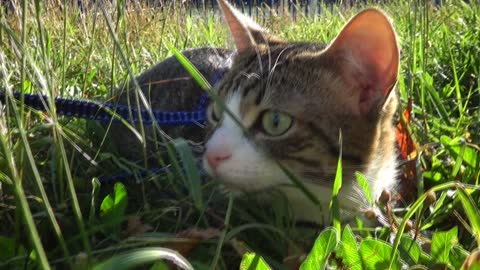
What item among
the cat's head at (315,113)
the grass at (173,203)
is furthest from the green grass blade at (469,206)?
the cat's head at (315,113)

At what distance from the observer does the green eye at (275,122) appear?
53.0 inches

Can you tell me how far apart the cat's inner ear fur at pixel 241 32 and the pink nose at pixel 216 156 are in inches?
16.8

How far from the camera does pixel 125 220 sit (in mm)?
1228

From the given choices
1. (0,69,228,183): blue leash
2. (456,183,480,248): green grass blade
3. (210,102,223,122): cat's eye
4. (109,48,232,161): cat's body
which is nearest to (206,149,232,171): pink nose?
(0,69,228,183): blue leash

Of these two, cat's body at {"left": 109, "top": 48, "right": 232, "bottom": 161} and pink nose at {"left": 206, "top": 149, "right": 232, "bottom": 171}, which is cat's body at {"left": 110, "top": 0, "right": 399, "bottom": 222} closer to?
pink nose at {"left": 206, "top": 149, "right": 232, "bottom": 171}

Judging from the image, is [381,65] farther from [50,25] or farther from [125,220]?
[50,25]

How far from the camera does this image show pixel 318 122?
4.45ft

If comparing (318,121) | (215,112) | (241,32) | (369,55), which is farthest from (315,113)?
(241,32)

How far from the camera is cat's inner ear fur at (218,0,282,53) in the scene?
5.43 ft

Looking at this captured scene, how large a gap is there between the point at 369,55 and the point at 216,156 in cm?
40

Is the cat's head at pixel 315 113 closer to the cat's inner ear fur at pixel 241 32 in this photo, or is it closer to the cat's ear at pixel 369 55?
the cat's ear at pixel 369 55

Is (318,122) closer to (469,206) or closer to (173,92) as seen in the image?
(469,206)

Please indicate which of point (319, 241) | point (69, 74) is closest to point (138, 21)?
point (69, 74)

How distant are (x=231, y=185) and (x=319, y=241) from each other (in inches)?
17.8
